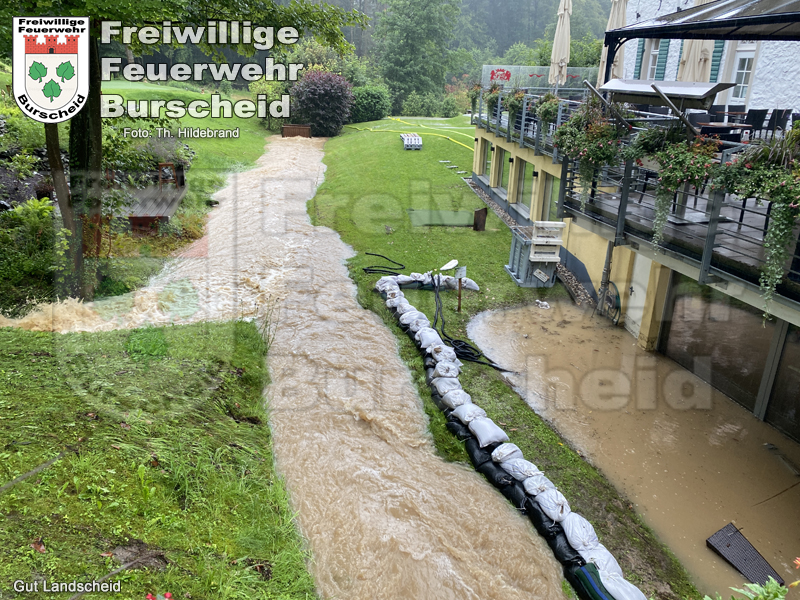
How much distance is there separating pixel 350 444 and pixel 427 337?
3.08m

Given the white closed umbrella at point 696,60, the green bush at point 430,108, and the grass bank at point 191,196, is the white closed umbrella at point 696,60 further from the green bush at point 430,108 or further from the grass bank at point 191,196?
the green bush at point 430,108

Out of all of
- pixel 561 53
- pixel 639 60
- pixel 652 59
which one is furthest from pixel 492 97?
pixel 652 59

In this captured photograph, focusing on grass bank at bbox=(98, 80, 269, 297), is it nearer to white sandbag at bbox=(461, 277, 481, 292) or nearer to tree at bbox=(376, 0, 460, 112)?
white sandbag at bbox=(461, 277, 481, 292)

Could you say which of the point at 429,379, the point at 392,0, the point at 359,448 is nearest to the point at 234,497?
the point at 359,448

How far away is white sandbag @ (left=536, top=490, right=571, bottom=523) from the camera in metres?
6.14

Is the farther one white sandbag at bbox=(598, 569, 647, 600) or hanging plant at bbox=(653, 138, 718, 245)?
hanging plant at bbox=(653, 138, 718, 245)

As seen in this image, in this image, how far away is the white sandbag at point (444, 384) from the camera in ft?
28.2

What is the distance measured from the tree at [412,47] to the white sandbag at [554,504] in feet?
161

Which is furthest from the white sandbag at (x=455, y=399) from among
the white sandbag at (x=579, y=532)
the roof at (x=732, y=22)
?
the roof at (x=732, y=22)

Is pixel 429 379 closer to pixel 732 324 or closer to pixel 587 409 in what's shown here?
pixel 587 409

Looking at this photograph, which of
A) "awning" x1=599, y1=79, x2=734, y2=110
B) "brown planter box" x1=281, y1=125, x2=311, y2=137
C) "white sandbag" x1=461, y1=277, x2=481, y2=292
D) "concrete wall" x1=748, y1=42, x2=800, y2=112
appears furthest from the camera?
"brown planter box" x1=281, y1=125, x2=311, y2=137

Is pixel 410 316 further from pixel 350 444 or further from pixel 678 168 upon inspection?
pixel 678 168

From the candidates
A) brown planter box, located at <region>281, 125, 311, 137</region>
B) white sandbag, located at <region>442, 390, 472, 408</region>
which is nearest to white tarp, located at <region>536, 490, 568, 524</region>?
white sandbag, located at <region>442, 390, 472, 408</region>

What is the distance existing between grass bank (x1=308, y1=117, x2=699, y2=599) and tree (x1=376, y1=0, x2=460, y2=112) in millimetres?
22271
